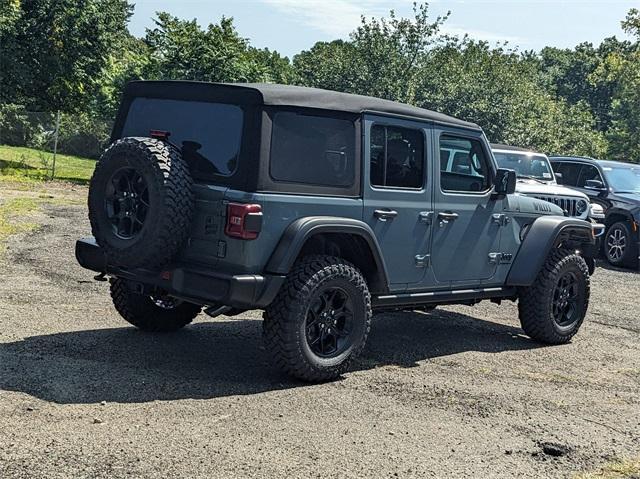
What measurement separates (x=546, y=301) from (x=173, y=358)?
3555 mm

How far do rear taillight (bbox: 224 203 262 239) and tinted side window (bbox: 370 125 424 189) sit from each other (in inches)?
46.7

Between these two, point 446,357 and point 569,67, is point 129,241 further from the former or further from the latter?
point 569,67

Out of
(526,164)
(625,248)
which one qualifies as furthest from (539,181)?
(625,248)

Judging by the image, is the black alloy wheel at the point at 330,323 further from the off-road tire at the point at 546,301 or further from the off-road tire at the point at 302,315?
the off-road tire at the point at 546,301

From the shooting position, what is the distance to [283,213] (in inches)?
226

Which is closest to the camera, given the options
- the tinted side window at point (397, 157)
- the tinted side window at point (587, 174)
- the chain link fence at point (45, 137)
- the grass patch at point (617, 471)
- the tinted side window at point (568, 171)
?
the grass patch at point (617, 471)

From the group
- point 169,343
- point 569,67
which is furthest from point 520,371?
point 569,67

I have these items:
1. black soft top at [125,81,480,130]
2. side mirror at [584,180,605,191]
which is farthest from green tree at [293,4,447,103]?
black soft top at [125,81,480,130]

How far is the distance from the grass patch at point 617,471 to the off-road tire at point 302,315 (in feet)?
6.55

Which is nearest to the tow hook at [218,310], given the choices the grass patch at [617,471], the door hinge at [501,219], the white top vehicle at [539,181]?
the grass patch at [617,471]

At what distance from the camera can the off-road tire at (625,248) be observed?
49.6 ft

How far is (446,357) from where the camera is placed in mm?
7305

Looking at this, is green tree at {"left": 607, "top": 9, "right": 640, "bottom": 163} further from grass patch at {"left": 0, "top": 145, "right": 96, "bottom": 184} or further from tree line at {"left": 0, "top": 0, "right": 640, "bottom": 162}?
grass patch at {"left": 0, "top": 145, "right": 96, "bottom": 184}

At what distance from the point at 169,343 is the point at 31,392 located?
1742 mm
